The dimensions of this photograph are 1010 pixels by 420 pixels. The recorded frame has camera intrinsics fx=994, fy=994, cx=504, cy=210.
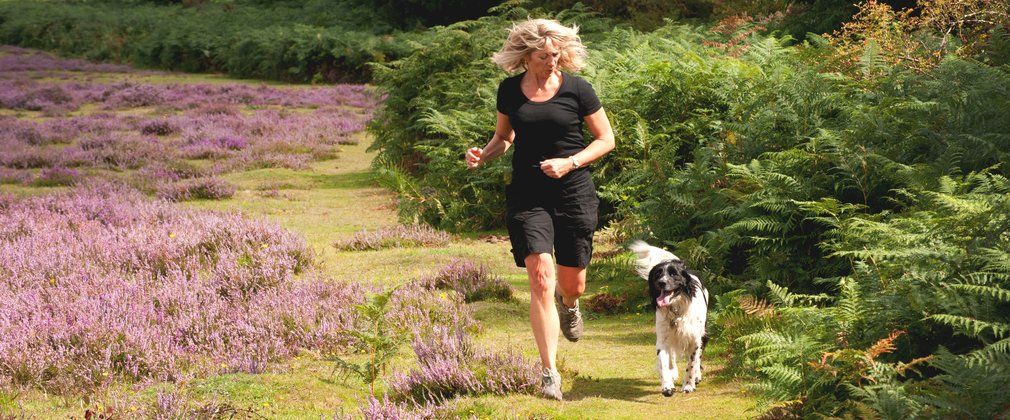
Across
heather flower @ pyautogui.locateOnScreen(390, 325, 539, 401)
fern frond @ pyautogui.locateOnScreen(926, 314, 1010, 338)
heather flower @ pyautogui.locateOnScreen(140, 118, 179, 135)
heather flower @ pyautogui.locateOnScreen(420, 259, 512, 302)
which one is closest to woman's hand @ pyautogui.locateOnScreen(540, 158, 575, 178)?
heather flower @ pyautogui.locateOnScreen(390, 325, 539, 401)

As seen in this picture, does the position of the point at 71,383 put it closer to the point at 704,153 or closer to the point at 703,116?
the point at 704,153

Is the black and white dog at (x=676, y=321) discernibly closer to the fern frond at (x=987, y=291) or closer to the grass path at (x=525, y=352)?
the grass path at (x=525, y=352)

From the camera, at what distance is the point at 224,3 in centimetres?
5391

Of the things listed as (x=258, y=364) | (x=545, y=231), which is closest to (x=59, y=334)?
(x=258, y=364)

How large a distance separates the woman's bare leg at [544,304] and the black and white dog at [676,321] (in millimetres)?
643

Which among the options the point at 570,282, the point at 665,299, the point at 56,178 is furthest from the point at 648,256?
the point at 56,178

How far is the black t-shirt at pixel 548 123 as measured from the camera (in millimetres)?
5879

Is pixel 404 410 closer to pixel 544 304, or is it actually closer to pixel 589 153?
pixel 544 304

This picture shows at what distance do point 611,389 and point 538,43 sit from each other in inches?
85.7

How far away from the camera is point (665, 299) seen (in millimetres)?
5887

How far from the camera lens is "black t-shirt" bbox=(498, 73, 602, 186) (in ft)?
19.3

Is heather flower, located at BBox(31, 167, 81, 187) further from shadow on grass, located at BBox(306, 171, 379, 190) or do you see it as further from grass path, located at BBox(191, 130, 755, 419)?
grass path, located at BBox(191, 130, 755, 419)

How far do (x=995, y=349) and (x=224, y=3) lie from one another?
5396 centimetres

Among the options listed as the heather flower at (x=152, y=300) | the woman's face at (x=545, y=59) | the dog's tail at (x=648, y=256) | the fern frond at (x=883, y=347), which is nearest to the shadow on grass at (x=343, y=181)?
the heather flower at (x=152, y=300)
